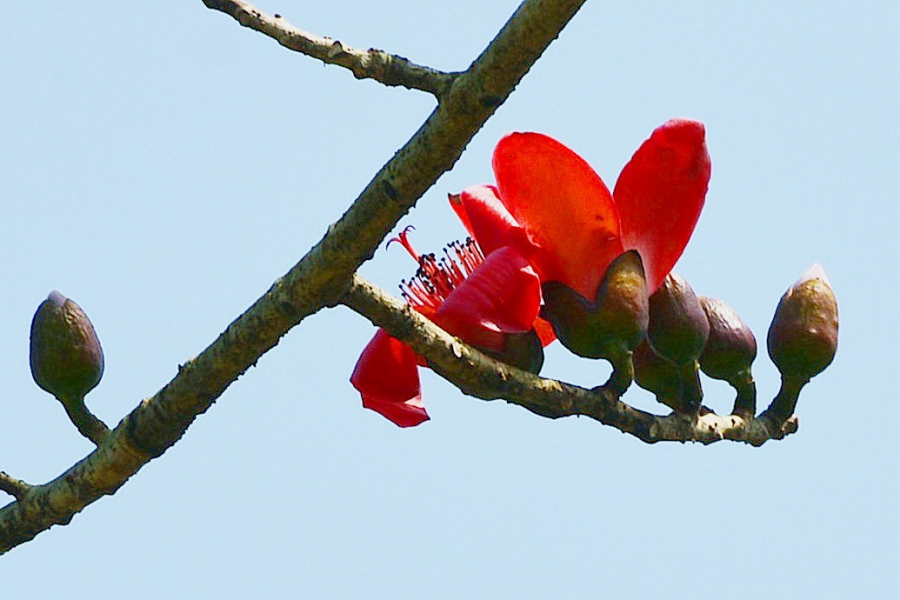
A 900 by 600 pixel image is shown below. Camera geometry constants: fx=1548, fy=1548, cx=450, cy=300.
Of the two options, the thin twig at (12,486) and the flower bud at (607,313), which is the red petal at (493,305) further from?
the thin twig at (12,486)

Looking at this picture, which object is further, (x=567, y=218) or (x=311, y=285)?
(x=567, y=218)

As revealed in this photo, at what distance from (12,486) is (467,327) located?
510 mm

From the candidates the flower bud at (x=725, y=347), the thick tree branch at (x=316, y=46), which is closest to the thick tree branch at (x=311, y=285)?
the thick tree branch at (x=316, y=46)

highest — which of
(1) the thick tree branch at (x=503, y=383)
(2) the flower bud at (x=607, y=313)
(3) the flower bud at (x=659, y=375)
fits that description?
(3) the flower bud at (x=659, y=375)

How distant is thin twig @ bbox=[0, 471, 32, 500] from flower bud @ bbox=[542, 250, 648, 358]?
2.00 feet

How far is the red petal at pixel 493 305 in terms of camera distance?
1656mm

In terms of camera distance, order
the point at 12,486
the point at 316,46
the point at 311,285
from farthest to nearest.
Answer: the point at 12,486
the point at 316,46
the point at 311,285

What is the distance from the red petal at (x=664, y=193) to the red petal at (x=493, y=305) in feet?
0.50

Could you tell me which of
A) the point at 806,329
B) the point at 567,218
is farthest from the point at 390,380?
the point at 806,329

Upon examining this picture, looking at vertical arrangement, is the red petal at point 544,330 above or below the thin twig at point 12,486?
above

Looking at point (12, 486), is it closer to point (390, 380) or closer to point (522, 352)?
point (390, 380)

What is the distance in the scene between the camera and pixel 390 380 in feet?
5.74

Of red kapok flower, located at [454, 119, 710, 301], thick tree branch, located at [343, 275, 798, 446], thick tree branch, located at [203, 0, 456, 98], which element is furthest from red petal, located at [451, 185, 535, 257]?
thick tree branch, located at [203, 0, 456, 98]

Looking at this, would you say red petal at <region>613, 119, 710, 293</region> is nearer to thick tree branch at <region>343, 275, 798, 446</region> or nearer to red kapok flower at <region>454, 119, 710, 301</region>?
red kapok flower at <region>454, 119, 710, 301</region>
